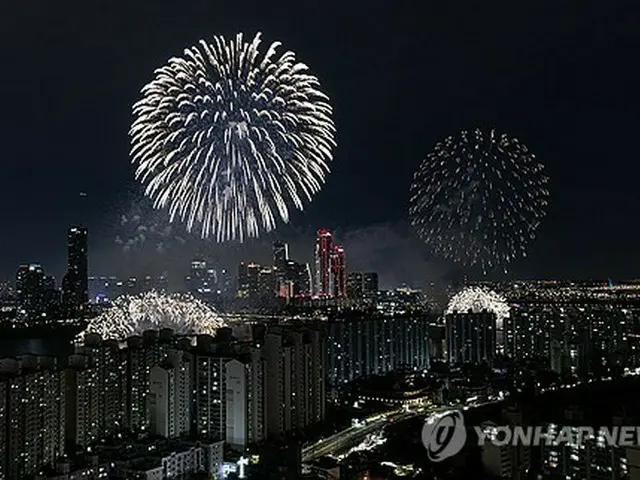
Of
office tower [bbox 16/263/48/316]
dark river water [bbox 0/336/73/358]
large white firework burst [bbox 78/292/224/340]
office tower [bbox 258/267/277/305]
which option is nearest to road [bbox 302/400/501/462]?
large white firework burst [bbox 78/292/224/340]

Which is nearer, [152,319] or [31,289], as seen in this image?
[152,319]

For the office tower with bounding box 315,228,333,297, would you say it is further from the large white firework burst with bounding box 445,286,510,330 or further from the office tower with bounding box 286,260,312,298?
the large white firework burst with bounding box 445,286,510,330

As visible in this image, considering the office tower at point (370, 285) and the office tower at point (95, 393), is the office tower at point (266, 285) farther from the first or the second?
the office tower at point (95, 393)

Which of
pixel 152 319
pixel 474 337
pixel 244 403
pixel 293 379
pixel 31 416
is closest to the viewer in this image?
pixel 31 416

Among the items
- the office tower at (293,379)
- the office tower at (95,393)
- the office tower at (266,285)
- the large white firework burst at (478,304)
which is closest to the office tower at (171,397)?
the office tower at (95,393)

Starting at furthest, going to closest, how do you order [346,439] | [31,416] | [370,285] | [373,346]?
[370,285] → [373,346] → [346,439] → [31,416]

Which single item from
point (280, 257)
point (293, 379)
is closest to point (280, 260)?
point (280, 257)

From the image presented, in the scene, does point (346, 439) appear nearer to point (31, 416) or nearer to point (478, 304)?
point (31, 416)
